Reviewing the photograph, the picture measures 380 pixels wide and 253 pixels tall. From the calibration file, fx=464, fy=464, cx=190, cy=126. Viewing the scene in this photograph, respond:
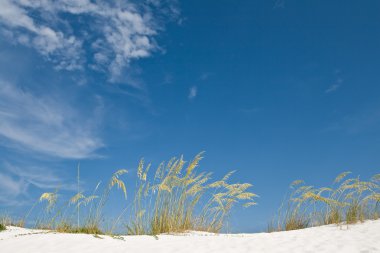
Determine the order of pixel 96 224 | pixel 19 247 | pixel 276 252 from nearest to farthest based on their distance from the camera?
pixel 276 252, pixel 19 247, pixel 96 224

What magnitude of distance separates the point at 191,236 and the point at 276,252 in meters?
1.68

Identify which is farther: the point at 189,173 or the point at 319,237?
the point at 189,173

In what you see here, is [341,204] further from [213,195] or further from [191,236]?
[191,236]

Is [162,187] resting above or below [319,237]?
above

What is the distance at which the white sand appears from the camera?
5969 millimetres

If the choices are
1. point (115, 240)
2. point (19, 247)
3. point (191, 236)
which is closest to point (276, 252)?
point (191, 236)

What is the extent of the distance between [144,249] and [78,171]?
8.43ft

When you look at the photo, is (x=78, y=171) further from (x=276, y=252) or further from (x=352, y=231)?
(x=352, y=231)

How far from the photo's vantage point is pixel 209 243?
6.40 meters

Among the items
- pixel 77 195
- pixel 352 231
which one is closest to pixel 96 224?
pixel 77 195

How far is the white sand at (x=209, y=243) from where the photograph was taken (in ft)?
19.6

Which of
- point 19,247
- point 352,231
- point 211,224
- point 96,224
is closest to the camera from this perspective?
point 19,247

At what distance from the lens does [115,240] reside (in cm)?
672

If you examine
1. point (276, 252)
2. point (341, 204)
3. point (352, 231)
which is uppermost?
point (341, 204)
